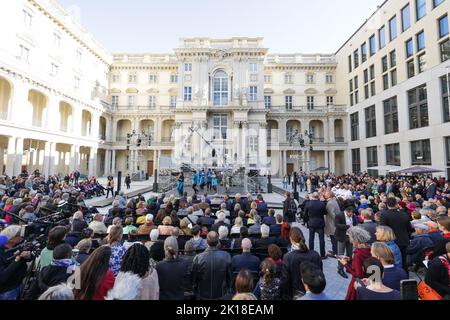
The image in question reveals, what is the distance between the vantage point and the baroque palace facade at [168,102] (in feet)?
79.4

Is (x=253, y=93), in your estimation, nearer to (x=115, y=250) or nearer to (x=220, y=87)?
(x=220, y=87)

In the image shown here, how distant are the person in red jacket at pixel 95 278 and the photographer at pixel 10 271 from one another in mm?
1417

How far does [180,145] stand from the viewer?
114ft

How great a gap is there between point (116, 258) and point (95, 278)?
128cm

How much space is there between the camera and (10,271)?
10.3 feet

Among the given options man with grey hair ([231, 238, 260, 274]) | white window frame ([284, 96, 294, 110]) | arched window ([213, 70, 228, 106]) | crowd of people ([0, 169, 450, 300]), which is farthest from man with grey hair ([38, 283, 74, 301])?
white window frame ([284, 96, 294, 110])

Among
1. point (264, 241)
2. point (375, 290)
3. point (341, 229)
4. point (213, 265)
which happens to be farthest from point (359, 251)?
point (341, 229)

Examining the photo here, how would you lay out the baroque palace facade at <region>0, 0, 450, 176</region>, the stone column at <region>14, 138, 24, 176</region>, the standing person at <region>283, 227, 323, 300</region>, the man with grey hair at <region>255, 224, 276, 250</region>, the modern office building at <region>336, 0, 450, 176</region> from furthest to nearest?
1. the baroque palace facade at <region>0, 0, 450, 176</region>
2. the stone column at <region>14, 138, 24, 176</region>
3. the modern office building at <region>336, 0, 450, 176</region>
4. the man with grey hair at <region>255, 224, 276, 250</region>
5. the standing person at <region>283, 227, 323, 300</region>

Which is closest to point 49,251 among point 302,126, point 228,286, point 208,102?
point 228,286

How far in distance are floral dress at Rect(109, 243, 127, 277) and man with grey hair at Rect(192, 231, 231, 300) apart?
1.13 meters

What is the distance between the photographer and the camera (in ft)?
10.2

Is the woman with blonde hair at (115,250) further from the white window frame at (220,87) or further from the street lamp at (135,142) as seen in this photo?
the white window frame at (220,87)

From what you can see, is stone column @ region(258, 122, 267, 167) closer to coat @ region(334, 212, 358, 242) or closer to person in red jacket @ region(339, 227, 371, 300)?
coat @ region(334, 212, 358, 242)
